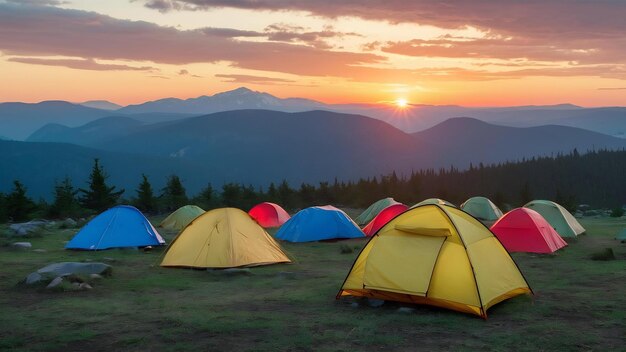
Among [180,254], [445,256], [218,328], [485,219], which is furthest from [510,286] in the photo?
[485,219]

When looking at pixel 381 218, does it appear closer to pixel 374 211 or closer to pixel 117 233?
pixel 374 211

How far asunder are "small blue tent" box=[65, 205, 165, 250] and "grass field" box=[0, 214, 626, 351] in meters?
4.26

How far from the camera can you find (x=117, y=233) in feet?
71.6

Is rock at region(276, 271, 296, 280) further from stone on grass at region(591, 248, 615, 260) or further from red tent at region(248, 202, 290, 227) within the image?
red tent at region(248, 202, 290, 227)

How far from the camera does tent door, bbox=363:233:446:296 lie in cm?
1218

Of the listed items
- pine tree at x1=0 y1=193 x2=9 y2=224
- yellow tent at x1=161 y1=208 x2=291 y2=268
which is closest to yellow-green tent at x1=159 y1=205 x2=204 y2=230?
pine tree at x1=0 y1=193 x2=9 y2=224

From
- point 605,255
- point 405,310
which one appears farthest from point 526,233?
point 405,310

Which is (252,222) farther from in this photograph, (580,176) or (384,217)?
(580,176)

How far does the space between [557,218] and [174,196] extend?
101ft

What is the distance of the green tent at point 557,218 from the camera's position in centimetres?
2480

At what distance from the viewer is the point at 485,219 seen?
3403 centimetres

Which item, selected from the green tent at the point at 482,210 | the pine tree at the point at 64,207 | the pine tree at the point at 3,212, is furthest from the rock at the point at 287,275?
the pine tree at the point at 64,207

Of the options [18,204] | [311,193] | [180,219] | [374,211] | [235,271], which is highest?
[311,193]

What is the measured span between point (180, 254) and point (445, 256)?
30.0ft
